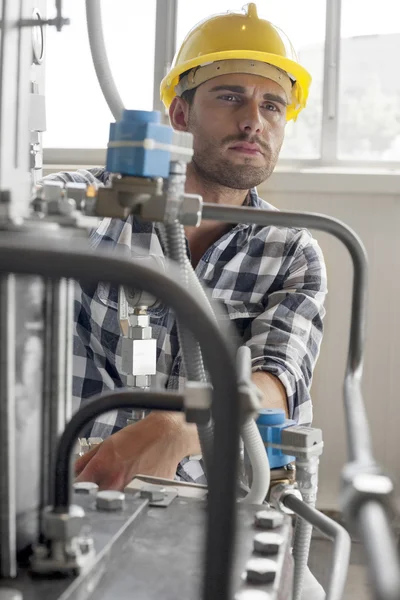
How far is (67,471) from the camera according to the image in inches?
18.5

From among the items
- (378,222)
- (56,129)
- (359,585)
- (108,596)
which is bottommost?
(359,585)

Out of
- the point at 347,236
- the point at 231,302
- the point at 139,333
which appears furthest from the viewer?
the point at 231,302

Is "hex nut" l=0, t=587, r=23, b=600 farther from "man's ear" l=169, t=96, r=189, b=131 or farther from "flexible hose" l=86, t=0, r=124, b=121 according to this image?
"man's ear" l=169, t=96, r=189, b=131

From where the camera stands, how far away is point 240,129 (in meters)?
1.85

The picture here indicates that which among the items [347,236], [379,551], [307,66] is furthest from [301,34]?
[379,551]

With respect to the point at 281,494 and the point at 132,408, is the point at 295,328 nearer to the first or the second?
the point at 281,494

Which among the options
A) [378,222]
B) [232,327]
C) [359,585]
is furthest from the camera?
[378,222]

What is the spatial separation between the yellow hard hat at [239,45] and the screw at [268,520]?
4.54ft

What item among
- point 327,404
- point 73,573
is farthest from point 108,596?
point 327,404

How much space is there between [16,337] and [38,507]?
0.11 metres

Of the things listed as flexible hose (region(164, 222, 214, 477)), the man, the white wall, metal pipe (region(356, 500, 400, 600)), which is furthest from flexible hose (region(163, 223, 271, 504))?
the white wall

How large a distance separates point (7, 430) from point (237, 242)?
1.37 meters

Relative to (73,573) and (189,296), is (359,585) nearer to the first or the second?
(73,573)

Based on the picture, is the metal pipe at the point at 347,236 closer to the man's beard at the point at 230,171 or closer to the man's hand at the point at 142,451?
the man's hand at the point at 142,451
